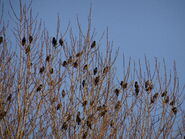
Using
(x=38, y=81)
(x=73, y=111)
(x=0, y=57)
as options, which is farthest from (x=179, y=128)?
(x=0, y=57)

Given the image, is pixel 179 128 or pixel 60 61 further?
pixel 60 61

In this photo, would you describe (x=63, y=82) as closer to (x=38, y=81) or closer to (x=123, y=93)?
(x=38, y=81)

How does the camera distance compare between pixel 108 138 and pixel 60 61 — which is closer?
pixel 108 138

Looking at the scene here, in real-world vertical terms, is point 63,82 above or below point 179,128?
above

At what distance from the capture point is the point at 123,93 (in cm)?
350

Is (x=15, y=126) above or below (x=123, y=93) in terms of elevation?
below

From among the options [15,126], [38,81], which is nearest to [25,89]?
[38,81]

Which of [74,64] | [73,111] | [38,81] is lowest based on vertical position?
[73,111]

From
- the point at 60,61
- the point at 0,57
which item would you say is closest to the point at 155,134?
the point at 60,61

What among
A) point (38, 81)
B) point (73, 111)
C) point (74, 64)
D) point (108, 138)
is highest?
point (74, 64)

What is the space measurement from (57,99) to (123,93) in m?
0.95

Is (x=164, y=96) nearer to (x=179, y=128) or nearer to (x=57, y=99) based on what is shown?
(x=179, y=128)

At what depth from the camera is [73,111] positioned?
352cm

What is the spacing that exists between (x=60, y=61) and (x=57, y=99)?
57cm
